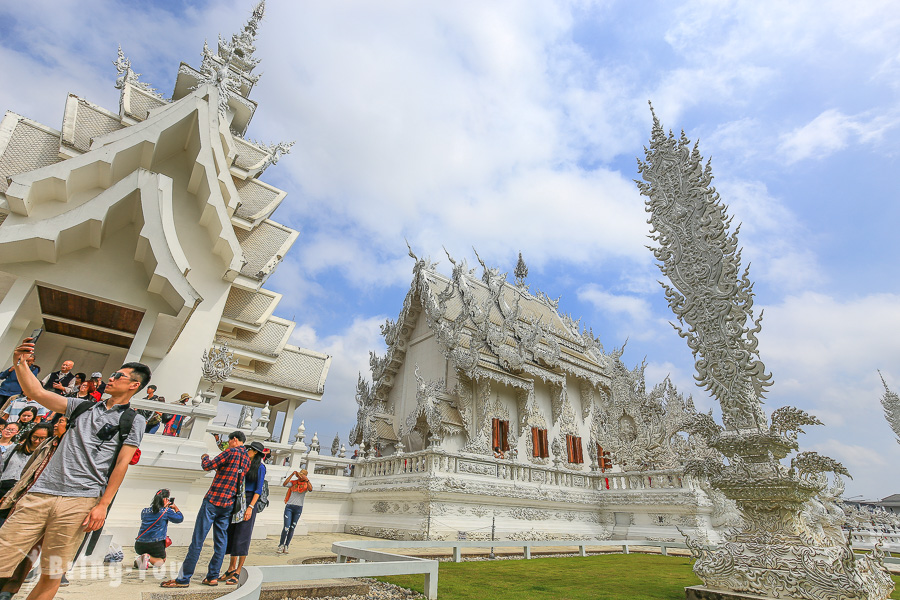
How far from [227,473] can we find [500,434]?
9.97 meters

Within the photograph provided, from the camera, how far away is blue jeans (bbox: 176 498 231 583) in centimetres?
345

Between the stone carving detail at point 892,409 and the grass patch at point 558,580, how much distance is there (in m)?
18.2

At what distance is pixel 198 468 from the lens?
6328 millimetres

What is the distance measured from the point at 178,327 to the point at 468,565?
6.22m

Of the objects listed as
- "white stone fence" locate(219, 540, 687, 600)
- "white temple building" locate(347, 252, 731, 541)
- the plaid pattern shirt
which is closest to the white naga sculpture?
"white stone fence" locate(219, 540, 687, 600)

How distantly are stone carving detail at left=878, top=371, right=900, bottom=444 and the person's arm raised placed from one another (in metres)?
25.9

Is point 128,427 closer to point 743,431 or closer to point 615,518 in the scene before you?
point 743,431

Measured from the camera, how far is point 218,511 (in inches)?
143

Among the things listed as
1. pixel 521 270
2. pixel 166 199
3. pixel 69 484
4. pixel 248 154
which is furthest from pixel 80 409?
pixel 521 270

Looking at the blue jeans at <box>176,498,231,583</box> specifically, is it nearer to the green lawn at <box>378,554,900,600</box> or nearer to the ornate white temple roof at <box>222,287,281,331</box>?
the green lawn at <box>378,554,900,600</box>

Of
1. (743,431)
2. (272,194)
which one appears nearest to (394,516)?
(743,431)

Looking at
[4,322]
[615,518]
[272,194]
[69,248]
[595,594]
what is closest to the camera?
[595,594]

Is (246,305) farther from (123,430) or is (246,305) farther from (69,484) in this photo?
(69,484)

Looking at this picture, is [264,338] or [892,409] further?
[892,409]
